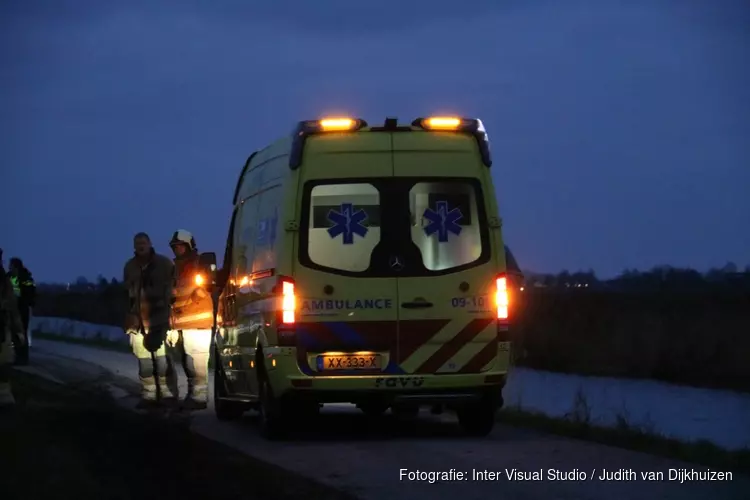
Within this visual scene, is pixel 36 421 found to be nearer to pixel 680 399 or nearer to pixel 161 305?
pixel 161 305

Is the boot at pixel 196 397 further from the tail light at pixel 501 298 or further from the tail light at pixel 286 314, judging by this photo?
the tail light at pixel 501 298

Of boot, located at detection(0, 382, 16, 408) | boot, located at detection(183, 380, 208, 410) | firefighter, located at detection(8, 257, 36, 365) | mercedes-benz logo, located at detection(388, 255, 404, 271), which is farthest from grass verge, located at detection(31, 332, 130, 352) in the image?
mercedes-benz logo, located at detection(388, 255, 404, 271)

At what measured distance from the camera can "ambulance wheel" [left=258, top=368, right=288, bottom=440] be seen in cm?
1209

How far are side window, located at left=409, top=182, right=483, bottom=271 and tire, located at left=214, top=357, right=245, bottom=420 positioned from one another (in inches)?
130

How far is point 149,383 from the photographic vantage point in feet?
51.6

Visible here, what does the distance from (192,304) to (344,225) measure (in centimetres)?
365

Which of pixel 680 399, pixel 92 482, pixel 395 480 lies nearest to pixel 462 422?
pixel 395 480

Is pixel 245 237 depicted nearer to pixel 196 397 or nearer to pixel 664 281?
pixel 196 397

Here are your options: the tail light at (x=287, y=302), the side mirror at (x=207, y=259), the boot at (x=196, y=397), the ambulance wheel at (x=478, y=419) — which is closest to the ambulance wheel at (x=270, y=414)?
the tail light at (x=287, y=302)

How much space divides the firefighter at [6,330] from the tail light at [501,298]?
6247mm

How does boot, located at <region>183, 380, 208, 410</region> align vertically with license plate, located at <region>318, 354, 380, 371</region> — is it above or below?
below

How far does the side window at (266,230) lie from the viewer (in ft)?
40.3

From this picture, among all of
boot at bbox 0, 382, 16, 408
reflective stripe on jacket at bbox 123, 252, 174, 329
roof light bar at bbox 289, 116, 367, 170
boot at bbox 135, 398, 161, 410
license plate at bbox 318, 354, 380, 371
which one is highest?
roof light bar at bbox 289, 116, 367, 170

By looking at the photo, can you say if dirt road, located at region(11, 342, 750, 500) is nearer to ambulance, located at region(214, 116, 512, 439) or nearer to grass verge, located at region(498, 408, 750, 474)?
grass verge, located at region(498, 408, 750, 474)
